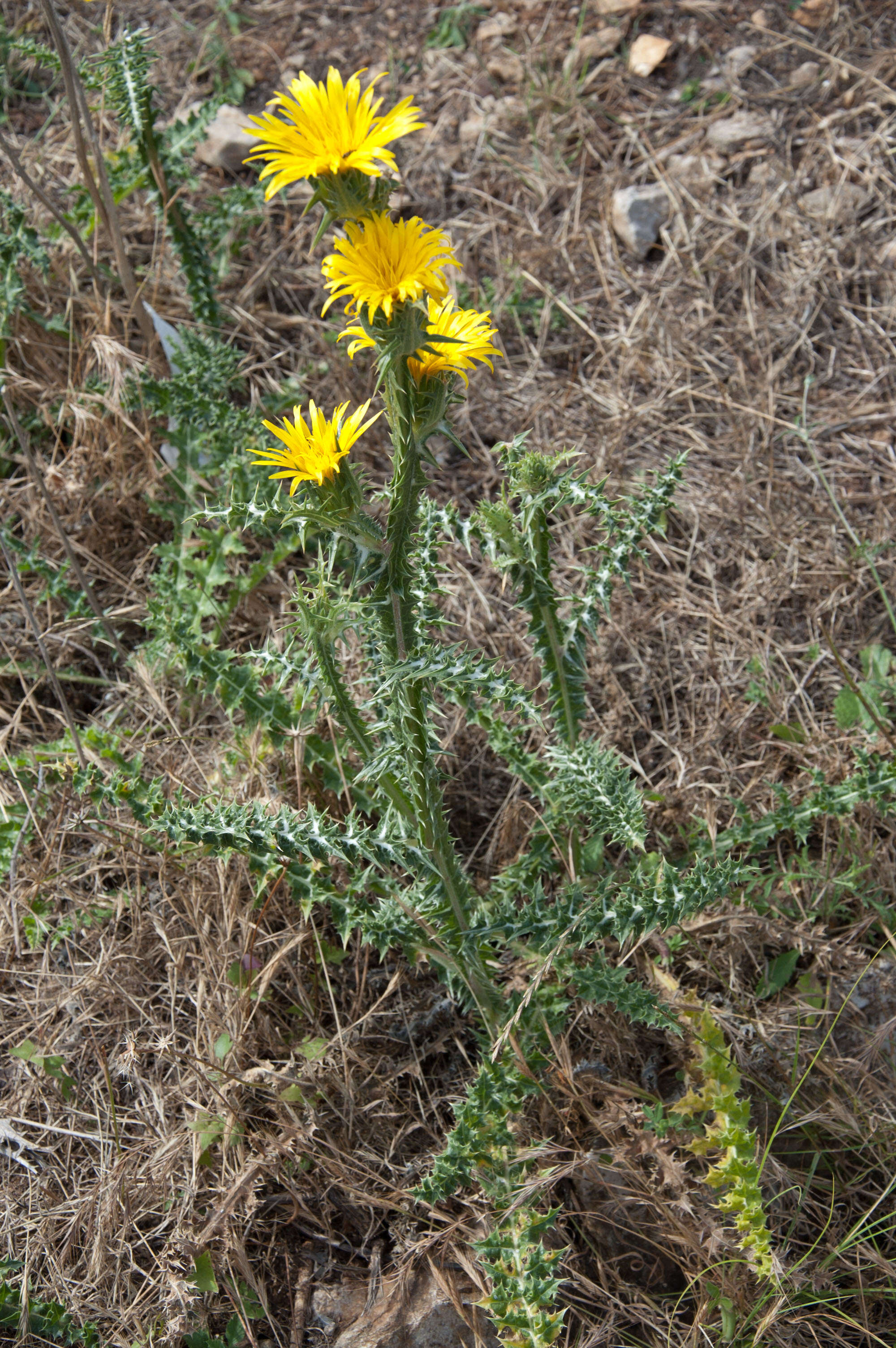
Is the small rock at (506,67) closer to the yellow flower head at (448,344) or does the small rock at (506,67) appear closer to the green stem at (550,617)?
the green stem at (550,617)

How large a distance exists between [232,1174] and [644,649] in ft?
5.56

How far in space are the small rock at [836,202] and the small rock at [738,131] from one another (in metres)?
0.35

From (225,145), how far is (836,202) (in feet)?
7.40

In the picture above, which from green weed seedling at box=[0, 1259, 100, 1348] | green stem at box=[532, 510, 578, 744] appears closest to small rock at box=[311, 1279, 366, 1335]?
green weed seedling at box=[0, 1259, 100, 1348]

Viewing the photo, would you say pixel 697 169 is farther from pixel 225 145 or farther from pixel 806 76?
pixel 225 145

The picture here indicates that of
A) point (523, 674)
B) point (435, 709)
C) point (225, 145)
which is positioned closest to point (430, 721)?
point (435, 709)

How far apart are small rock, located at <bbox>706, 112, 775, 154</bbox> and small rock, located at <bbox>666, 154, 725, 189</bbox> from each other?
64 millimetres

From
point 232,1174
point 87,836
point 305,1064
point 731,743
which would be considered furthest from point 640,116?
point 232,1174

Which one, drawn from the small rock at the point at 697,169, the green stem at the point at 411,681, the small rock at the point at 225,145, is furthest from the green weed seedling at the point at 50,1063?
the small rock at the point at 697,169

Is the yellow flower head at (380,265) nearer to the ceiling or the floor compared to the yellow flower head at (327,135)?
nearer to the floor

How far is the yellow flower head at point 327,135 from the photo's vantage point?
1.16 meters

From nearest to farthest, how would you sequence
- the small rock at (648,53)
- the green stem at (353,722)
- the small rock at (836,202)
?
the green stem at (353,722)
the small rock at (836,202)
the small rock at (648,53)

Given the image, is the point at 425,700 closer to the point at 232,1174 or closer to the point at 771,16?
the point at 232,1174

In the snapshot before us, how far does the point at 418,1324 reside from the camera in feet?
6.10
